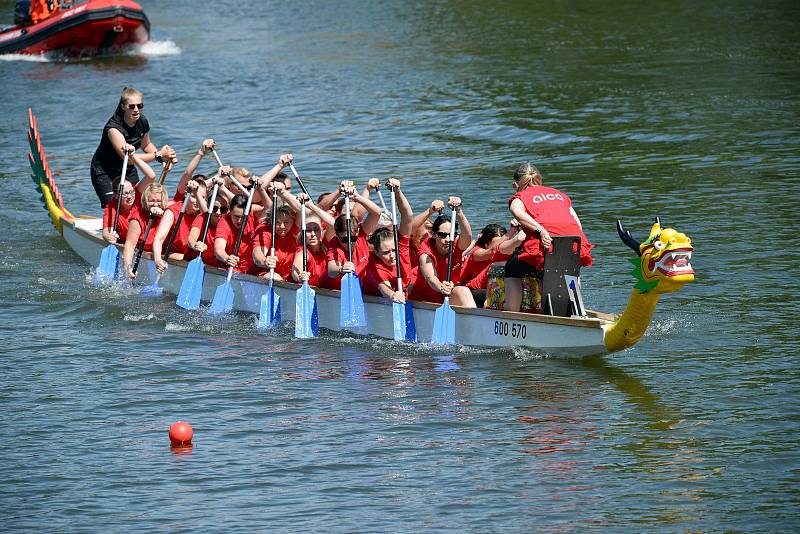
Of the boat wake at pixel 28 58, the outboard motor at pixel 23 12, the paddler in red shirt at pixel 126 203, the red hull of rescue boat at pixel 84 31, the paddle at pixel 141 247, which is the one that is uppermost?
the outboard motor at pixel 23 12

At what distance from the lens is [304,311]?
12.1m

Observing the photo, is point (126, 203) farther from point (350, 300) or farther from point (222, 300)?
point (350, 300)

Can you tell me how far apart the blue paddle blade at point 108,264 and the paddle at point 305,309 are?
9.84ft

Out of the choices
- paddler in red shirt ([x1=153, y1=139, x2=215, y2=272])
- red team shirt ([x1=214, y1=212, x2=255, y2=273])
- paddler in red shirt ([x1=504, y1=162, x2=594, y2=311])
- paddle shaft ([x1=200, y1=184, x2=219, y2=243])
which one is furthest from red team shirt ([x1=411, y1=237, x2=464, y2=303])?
paddler in red shirt ([x1=153, y1=139, x2=215, y2=272])

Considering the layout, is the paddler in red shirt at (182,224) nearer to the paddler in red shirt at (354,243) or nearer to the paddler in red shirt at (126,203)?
the paddler in red shirt at (126,203)

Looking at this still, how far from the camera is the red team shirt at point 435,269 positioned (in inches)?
453

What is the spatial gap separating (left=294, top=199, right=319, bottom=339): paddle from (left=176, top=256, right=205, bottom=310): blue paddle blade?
4.81 ft

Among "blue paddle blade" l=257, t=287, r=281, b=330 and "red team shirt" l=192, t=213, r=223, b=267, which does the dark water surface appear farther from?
"red team shirt" l=192, t=213, r=223, b=267

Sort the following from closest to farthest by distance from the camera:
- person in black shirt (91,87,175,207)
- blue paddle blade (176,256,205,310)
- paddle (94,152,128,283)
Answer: blue paddle blade (176,256,205,310)
paddle (94,152,128,283)
person in black shirt (91,87,175,207)

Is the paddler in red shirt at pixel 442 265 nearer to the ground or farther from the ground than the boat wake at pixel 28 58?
nearer to the ground

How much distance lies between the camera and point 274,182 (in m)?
12.7

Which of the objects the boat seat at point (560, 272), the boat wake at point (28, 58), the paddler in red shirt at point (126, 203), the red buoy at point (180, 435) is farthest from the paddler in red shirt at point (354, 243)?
the boat wake at point (28, 58)

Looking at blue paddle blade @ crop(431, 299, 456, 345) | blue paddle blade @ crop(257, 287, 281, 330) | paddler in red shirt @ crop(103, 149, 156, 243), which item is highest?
paddler in red shirt @ crop(103, 149, 156, 243)

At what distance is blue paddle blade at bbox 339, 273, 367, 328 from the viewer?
11734mm
